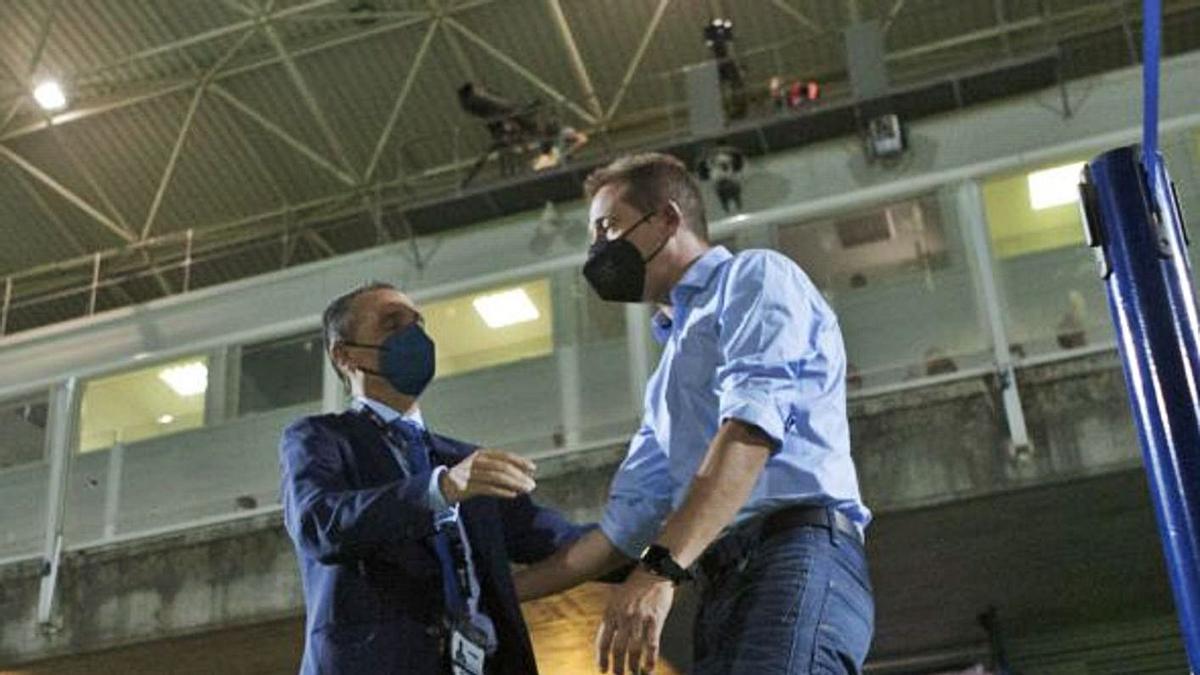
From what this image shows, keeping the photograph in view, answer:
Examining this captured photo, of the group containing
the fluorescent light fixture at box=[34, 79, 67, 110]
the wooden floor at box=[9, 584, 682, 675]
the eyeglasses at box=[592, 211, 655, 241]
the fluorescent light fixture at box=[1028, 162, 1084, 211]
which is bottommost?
the eyeglasses at box=[592, 211, 655, 241]

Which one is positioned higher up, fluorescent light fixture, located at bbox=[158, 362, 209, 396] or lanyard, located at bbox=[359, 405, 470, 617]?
fluorescent light fixture, located at bbox=[158, 362, 209, 396]

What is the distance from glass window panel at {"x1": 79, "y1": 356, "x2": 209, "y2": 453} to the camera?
12.9 metres

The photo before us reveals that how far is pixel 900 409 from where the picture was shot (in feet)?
35.7

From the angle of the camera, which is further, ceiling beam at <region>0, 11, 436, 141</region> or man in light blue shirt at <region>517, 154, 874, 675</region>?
ceiling beam at <region>0, 11, 436, 141</region>

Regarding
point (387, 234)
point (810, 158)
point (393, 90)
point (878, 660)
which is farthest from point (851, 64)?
point (387, 234)

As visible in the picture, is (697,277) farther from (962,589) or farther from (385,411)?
(962,589)

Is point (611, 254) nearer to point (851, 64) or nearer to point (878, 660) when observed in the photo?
point (878, 660)

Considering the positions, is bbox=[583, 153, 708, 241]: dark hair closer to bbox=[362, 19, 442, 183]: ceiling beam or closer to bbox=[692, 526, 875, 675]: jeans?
bbox=[692, 526, 875, 675]: jeans

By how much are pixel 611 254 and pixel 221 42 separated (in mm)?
17441

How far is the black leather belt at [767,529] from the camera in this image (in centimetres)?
292

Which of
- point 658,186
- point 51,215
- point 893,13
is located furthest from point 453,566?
point 51,215

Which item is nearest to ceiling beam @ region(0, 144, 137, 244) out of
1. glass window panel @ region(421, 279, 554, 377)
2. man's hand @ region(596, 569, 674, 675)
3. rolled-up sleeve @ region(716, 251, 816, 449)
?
glass window panel @ region(421, 279, 554, 377)

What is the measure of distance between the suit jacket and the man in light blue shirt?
0.91ft

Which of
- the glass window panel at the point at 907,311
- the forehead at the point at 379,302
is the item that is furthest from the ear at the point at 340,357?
the glass window panel at the point at 907,311
